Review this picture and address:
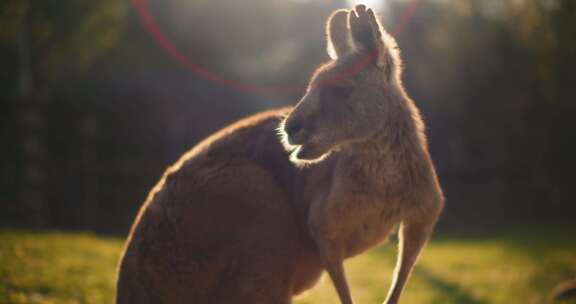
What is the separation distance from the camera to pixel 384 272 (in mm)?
10039

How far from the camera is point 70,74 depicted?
57.7 feet

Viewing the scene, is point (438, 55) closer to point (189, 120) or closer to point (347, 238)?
point (189, 120)

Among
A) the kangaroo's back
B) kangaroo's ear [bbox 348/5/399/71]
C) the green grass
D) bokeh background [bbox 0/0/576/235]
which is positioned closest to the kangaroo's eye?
kangaroo's ear [bbox 348/5/399/71]

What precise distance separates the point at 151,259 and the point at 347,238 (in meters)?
1.26

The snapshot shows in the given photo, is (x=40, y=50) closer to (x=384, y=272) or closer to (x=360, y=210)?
(x=384, y=272)

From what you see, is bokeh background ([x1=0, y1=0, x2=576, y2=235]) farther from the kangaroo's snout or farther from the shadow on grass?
the kangaroo's snout

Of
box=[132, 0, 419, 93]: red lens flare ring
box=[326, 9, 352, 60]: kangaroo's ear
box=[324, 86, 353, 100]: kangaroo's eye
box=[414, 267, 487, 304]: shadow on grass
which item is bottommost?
box=[414, 267, 487, 304]: shadow on grass

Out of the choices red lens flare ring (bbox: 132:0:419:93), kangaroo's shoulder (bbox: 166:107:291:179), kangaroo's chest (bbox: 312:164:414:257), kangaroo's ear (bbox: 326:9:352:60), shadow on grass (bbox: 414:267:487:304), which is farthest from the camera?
red lens flare ring (bbox: 132:0:419:93)

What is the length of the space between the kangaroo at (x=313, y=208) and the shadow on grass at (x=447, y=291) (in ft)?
14.8

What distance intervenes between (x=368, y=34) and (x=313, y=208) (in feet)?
3.79

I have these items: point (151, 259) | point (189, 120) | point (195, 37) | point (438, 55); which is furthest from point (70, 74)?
point (151, 259)

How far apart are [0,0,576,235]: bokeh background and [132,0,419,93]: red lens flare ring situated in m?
0.19

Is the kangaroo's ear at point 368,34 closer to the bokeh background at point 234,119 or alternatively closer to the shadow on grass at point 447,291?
the bokeh background at point 234,119

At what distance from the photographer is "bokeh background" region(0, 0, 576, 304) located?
28.4 feet
